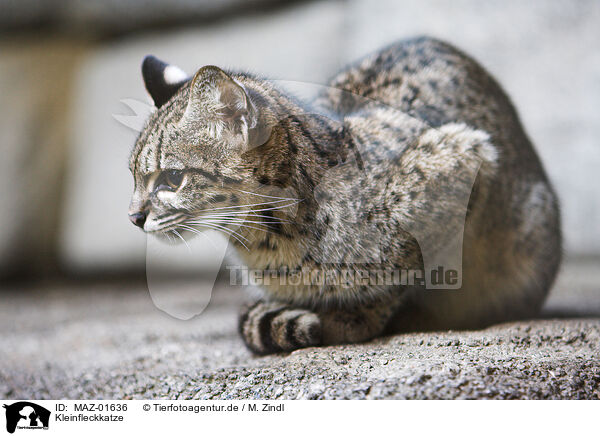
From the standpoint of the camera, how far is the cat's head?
1.51 metres

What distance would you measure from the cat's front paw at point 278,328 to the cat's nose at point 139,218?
52 centimetres

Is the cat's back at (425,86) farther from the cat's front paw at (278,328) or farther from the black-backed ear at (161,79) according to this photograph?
the cat's front paw at (278,328)

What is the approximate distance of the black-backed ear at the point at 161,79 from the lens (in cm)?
166

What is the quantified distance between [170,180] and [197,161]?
10 centimetres
